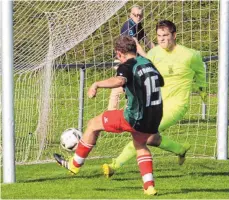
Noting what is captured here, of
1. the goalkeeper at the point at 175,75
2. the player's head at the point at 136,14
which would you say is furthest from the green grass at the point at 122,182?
the player's head at the point at 136,14

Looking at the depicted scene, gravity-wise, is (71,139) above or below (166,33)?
below

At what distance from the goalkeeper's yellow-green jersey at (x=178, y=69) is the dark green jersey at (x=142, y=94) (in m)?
1.30

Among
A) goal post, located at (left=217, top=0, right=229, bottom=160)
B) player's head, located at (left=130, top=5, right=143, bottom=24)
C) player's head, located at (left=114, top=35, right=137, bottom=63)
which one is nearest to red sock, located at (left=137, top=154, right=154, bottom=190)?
player's head, located at (left=114, top=35, right=137, bottom=63)

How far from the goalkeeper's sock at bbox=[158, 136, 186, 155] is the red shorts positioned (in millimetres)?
1091


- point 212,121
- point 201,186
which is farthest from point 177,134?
point 201,186

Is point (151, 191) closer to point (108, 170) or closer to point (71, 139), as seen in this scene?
point (108, 170)

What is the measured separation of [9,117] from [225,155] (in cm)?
322

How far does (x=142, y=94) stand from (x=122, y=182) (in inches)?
→ 51.5

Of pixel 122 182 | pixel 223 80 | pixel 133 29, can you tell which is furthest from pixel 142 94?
pixel 133 29

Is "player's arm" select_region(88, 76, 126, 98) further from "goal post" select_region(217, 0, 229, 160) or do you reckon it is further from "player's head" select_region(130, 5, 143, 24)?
"player's head" select_region(130, 5, 143, 24)

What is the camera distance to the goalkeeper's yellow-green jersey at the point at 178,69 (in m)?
8.91

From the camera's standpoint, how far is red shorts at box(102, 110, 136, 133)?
25.0ft

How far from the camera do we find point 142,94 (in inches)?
295

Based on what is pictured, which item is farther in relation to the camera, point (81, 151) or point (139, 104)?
point (81, 151)
